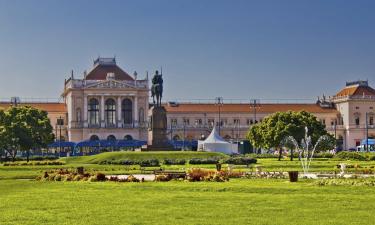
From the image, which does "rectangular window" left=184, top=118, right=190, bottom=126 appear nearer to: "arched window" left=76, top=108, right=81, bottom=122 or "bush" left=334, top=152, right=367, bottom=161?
"arched window" left=76, top=108, right=81, bottom=122

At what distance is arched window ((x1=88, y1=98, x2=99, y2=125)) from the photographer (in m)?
146

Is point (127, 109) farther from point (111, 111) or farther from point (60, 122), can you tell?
point (60, 122)

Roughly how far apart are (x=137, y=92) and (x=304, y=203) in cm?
12406

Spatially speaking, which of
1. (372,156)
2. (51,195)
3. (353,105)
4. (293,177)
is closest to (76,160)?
(372,156)

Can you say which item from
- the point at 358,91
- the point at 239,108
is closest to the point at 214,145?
the point at 239,108

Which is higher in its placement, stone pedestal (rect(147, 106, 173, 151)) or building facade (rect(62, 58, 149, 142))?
building facade (rect(62, 58, 149, 142))

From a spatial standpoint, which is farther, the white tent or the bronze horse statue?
the white tent

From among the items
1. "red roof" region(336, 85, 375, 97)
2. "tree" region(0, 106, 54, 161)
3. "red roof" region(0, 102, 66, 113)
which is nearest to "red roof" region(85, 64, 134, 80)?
"red roof" region(0, 102, 66, 113)

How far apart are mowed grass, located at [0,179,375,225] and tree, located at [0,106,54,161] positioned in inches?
1972

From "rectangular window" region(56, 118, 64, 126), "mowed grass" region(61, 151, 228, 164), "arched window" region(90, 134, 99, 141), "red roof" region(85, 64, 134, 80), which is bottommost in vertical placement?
"mowed grass" region(61, 151, 228, 164)

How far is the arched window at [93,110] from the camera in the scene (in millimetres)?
145500

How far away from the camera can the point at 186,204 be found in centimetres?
2331

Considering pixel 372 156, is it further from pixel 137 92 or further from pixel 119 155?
pixel 137 92

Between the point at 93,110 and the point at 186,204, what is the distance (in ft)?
407
